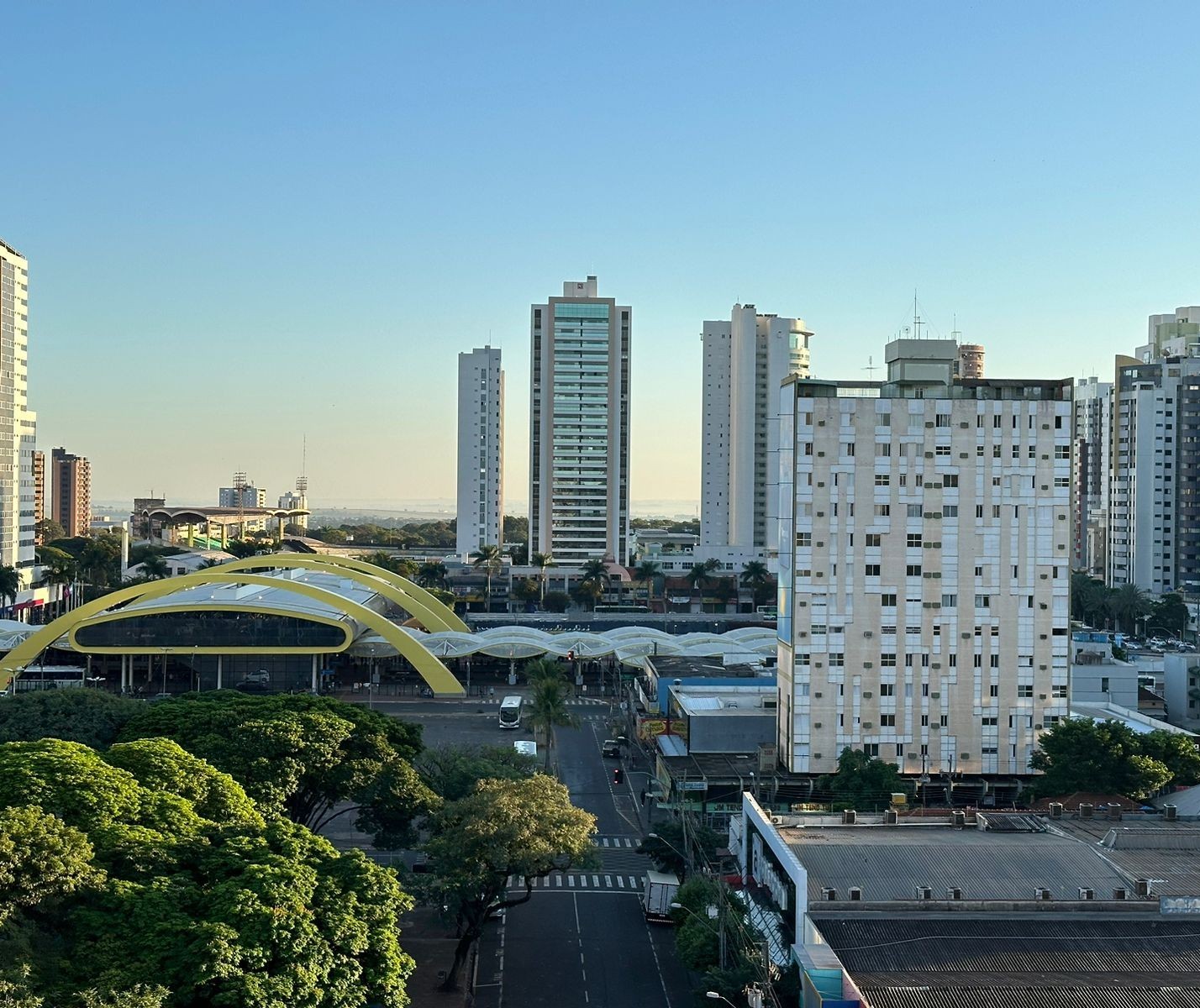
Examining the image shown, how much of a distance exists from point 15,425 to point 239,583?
139 feet

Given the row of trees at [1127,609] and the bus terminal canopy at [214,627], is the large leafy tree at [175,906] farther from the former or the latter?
the row of trees at [1127,609]

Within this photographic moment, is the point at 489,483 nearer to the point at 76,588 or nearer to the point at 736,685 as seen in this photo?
the point at 76,588

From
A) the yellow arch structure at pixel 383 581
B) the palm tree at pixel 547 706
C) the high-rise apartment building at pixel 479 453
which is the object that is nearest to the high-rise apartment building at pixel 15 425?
the yellow arch structure at pixel 383 581

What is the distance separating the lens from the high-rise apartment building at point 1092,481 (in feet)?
430

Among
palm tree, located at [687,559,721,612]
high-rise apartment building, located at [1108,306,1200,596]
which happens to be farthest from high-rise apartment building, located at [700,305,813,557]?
high-rise apartment building, located at [1108,306,1200,596]

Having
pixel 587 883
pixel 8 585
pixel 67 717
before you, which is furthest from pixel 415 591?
pixel 587 883

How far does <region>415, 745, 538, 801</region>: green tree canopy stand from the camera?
39188 millimetres

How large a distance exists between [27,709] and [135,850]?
20.4 m

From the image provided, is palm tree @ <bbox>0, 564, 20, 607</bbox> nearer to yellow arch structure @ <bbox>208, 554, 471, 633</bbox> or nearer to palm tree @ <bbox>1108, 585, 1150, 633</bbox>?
yellow arch structure @ <bbox>208, 554, 471, 633</bbox>

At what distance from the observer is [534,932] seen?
36094mm

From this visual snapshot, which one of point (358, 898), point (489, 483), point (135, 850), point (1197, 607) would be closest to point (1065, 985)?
point (358, 898)

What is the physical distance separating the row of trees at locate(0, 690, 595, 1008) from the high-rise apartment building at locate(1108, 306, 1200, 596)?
88.8 m

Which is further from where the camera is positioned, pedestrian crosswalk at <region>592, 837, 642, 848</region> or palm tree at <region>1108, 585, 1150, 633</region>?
palm tree at <region>1108, 585, 1150, 633</region>

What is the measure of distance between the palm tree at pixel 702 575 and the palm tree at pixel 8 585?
5630cm
